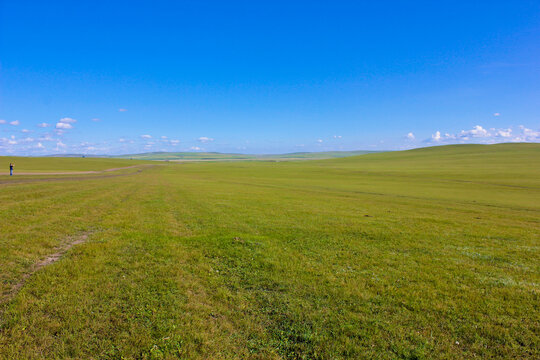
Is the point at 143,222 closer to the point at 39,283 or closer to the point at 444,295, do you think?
the point at 39,283

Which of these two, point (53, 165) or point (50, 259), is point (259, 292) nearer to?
point (50, 259)

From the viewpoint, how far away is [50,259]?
9.30m

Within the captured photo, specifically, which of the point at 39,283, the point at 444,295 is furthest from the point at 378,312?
the point at 39,283

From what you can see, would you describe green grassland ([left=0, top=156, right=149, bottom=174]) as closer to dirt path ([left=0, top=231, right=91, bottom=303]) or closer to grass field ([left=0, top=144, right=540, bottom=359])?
dirt path ([left=0, top=231, right=91, bottom=303])

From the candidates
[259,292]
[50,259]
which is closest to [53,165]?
[50,259]

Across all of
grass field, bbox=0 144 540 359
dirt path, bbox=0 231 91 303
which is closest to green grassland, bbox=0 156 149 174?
dirt path, bbox=0 231 91 303

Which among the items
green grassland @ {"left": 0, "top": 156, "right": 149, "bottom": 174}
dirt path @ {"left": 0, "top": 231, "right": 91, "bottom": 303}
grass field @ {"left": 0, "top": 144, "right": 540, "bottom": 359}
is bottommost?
grass field @ {"left": 0, "top": 144, "right": 540, "bottom": 359}

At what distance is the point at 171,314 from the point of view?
6484 mm

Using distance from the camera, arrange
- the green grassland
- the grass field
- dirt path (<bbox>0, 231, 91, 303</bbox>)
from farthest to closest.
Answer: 1. the green grassland
2. dirt path (<bbox>0, 231, 91, 303</bbox>)
3. the grass field

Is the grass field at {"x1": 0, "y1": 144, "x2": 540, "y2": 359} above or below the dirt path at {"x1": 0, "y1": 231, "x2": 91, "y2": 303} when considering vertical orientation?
below

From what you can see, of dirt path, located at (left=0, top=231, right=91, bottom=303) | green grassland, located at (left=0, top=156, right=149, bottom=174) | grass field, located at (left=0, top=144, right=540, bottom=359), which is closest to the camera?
grass field, located at (left=0, top=144, right=540, bottom=359)

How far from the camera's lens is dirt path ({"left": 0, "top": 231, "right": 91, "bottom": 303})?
6.95 m

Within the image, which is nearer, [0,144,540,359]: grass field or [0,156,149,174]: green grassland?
[0,144,540,359]: grass field

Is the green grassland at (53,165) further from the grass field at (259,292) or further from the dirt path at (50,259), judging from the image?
the grass field at (259,292)
